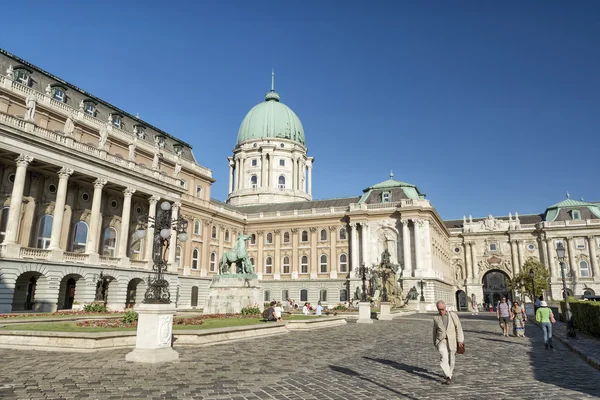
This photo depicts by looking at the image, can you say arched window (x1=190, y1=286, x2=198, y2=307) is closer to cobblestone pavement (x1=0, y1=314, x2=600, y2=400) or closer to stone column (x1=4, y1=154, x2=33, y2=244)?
stone column (x1=4, y1=154, x2=33, y2=244)

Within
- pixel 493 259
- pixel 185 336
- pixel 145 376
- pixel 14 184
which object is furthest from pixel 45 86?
pixel 493 259

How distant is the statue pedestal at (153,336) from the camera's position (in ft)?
38.2

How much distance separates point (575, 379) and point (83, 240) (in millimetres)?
40525

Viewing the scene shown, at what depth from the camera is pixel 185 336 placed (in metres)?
15.5

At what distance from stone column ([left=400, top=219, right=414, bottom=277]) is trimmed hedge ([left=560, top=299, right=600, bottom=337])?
3387 cm

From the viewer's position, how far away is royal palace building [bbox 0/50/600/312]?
114 ft

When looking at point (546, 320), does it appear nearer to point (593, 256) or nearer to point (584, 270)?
point (593, 256)

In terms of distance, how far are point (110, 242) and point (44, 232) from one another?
23.5 ft

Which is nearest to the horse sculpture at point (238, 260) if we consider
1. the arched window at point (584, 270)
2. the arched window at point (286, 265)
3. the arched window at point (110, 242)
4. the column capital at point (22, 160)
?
the column capital at point (22, 160)

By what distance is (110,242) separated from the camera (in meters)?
43.4

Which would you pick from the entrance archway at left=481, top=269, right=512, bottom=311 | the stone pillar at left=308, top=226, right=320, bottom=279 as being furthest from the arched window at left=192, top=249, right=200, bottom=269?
the entrance archway at left=481, top=269, right=512, bottom=311

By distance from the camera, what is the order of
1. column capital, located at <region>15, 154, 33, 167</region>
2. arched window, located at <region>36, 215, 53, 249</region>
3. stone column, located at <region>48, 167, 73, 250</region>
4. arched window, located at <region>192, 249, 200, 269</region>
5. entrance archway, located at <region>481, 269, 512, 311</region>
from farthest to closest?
entrance archway, located at <region>481, 269, 512, 311</region> → arched window, located at <region>192, 249, 200, 269</region> → arched window, located at <region>36, 215, 53, 249</region> → stone column, located at <region>48, 167, 73, 250</region> → column capital, located at <region>15, 154, 33, 167</region>

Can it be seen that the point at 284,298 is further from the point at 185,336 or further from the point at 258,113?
the point at 185,336

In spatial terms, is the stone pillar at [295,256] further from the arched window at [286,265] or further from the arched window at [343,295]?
the arched window at [343,295]
